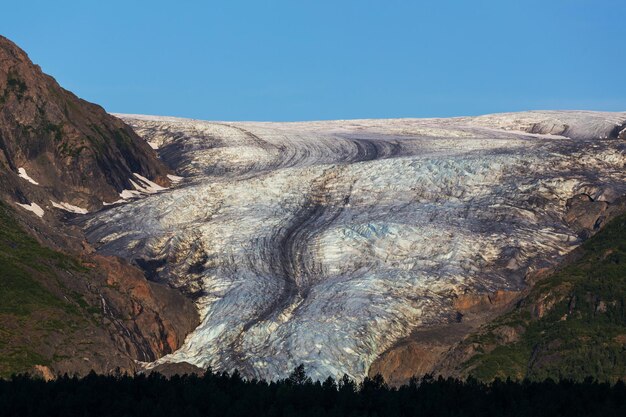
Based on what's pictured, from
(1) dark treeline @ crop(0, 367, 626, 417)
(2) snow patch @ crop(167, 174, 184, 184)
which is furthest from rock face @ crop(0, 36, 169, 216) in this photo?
(1) dark treeline @ crop(0, 367, 626, 417)

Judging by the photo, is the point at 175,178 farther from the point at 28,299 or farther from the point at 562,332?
the point at 562,332

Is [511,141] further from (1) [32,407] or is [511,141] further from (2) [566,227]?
(1) [32,407]

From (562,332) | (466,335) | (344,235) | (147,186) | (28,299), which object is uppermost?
(147,186)

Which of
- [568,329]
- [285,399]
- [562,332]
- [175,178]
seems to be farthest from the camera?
[175,178]

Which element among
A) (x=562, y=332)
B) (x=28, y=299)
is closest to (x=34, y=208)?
(x=28, y=299)

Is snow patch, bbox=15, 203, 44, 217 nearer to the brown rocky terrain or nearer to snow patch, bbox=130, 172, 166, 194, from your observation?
snow patch, bbox=130, 172, 166, 194

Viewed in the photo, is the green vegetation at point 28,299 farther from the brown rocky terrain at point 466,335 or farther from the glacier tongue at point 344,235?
the brown rocky terrain at point 466,335
